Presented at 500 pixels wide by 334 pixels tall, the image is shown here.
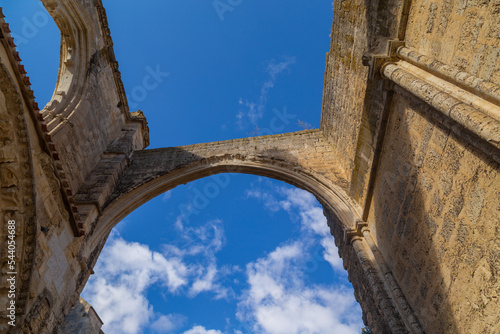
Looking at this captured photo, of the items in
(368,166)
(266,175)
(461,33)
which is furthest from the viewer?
(266,175)

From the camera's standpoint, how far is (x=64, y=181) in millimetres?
4117

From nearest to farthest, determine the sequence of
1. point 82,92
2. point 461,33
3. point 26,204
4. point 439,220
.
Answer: point 461,33 → point 439,220 → point 26,204 → point 82,92

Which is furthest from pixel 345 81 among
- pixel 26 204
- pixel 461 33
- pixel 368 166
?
pixel 26 204

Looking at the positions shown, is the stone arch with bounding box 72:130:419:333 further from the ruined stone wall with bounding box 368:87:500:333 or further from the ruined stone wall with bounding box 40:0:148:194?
the ruined stone wall with bounding box 40:0:148:194

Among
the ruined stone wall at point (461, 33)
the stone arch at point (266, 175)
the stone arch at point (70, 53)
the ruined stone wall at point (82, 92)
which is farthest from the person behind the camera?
the stone arch at point (70, 53)

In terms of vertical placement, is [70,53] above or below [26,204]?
above

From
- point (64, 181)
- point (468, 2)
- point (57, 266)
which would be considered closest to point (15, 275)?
point (57, 266)

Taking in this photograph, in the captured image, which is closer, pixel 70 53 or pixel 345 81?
pixel 345 81

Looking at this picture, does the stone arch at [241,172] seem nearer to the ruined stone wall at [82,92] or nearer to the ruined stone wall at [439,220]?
the ruined stone wall at [82,92]

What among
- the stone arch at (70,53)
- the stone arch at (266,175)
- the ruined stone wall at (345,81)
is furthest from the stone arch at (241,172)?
the stone arch at (70,53)

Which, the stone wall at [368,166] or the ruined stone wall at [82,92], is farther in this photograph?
the ruined stone wall at [82,92]

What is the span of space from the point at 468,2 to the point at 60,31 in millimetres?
6986

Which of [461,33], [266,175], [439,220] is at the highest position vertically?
[266,175]

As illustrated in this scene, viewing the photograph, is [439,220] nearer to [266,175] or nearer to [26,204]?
[266,175]
